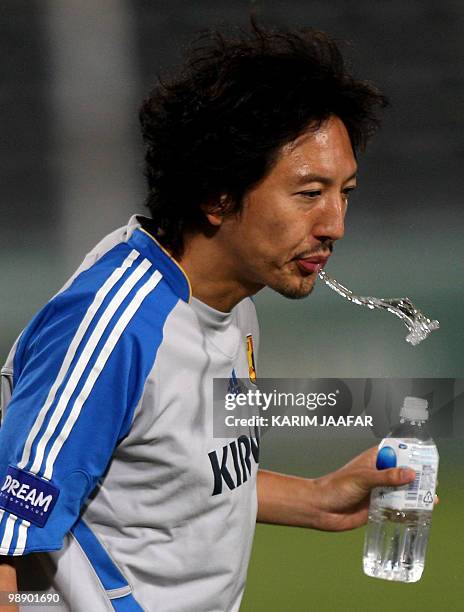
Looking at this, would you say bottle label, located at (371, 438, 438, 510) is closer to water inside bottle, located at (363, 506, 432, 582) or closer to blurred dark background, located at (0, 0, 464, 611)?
water inside bottle, located at (363, 506, 432, 582)

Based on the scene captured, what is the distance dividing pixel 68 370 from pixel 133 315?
11cm

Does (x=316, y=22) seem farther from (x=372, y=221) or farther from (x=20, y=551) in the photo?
(x=20, y=551)

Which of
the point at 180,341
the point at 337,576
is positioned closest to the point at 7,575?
the point at 180,341

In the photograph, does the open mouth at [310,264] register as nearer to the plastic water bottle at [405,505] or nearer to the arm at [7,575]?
the plastic water bottle at [405,505]

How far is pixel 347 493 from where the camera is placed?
1.75 metres

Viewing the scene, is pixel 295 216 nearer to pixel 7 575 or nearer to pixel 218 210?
pixel 218 210

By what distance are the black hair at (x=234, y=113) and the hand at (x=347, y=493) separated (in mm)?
434

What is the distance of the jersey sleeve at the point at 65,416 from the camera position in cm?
132

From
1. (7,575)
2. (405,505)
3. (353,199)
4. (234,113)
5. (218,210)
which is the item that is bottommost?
(7,575)

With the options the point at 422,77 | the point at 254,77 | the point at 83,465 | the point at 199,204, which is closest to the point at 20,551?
the point at 83,465

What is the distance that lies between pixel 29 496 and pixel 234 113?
62cm

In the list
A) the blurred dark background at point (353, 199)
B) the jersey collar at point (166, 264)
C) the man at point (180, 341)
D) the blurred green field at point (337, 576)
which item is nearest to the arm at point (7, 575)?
the man at point (180, 341)

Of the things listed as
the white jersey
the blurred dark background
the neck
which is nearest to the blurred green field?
the blurred dark background

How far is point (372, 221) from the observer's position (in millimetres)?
3379
